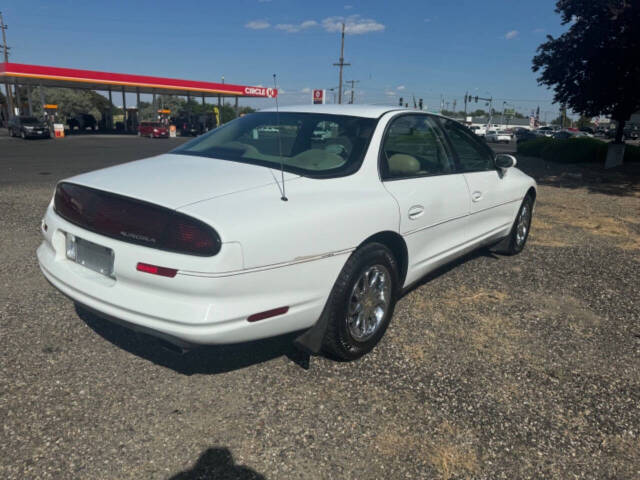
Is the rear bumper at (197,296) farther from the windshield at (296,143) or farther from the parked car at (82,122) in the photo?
the parked car at (82,122)

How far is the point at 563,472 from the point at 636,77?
46.4 feet

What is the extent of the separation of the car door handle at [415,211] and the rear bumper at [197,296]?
83 centimetres

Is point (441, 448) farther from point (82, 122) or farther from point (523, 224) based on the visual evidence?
point (82, 122)

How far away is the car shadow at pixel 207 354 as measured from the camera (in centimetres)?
298

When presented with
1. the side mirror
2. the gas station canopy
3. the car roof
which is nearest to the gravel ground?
the side mirror

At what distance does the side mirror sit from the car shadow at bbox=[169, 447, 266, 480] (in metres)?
3.68

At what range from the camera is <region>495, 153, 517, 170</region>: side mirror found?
4.64 m

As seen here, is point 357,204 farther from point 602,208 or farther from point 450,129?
point 602,208

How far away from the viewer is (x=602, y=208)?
929cm

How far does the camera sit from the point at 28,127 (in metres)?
28.1

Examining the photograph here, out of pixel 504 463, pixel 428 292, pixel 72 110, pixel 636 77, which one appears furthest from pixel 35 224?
pixel 72 110

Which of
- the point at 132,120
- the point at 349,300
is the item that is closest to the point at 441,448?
the point at 349,300

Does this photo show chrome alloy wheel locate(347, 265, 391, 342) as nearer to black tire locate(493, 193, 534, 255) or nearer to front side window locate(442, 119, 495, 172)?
front side window locate(442, 119, 495, 172)

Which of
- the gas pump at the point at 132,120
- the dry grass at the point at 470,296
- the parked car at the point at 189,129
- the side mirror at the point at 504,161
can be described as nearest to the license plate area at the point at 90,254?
the dry grass at the point at 470,296
